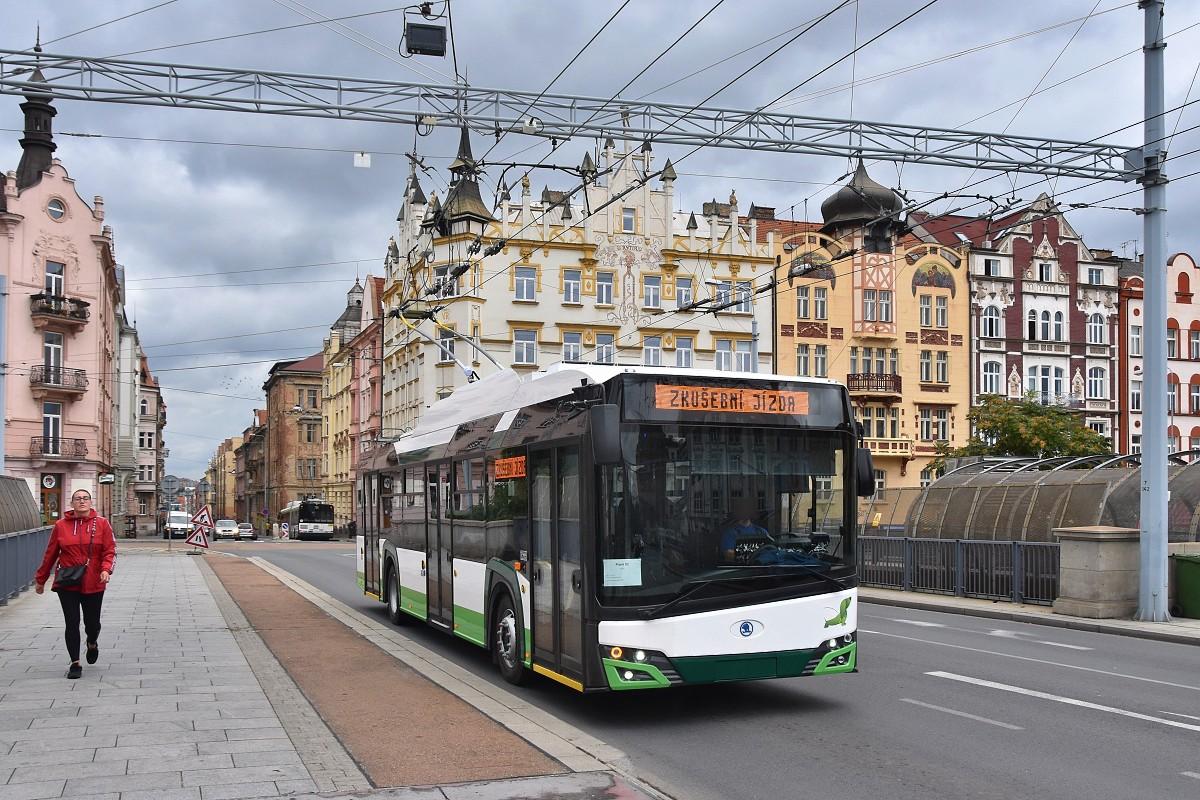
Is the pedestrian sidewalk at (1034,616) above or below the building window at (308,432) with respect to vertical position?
below

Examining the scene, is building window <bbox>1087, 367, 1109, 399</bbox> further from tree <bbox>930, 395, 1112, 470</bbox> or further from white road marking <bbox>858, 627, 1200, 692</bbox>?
white road marking <bbox>858, 627, 1200, 692</bbox>

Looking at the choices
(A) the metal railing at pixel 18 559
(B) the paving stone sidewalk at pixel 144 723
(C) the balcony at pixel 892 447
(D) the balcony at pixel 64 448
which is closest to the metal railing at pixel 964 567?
Answer: (B) the paving stone sidewalk at pixel 144 723

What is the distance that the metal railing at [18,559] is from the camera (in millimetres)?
19469

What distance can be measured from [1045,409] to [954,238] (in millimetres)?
19207

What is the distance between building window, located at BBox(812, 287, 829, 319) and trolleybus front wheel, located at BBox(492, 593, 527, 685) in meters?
48.2

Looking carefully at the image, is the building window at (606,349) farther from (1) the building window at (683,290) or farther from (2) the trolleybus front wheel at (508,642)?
(2) the trolleybus front wheel at (508,642)

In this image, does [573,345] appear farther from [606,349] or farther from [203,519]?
[203,519]

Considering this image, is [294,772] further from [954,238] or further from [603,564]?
[954,238]

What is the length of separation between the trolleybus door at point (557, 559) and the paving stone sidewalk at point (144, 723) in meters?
2.16

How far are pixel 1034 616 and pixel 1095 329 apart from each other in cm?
4738

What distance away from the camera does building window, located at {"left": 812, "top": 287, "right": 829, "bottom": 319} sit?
58.6 metres

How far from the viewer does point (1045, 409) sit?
47281mm

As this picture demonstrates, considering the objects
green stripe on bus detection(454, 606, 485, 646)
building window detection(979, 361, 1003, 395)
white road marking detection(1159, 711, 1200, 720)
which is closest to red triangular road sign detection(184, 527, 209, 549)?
green stripe on bus detection(454, 606, 485, 646)

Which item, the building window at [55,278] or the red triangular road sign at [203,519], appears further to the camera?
the building window at [55,278]
